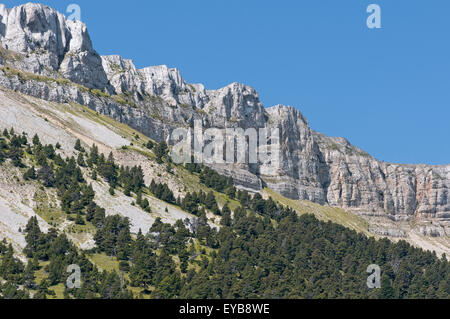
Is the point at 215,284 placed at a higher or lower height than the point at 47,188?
lower

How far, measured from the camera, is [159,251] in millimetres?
176500

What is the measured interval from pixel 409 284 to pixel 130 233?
6584cm

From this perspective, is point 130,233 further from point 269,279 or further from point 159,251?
point 269,279
